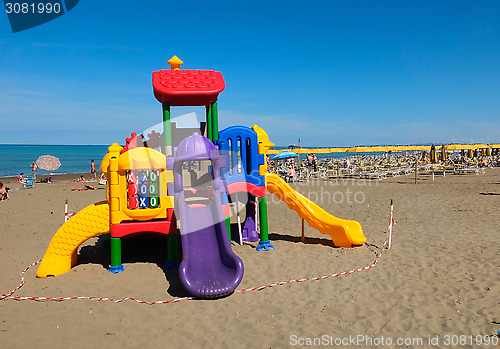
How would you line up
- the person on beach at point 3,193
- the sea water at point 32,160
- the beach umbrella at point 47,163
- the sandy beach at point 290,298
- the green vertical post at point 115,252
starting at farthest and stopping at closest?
the sea water at point 32,160
the beach umbrella at point 47,163
the person on beach at point 3,193
the green vertical post at point 115,252
the sandy beach at point 290,298

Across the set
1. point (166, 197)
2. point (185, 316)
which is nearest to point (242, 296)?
point (185, 316)

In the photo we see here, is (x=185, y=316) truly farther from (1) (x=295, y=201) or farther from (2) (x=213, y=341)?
(1) (x=295, y=201)

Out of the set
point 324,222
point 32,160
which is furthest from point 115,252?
point 32,160

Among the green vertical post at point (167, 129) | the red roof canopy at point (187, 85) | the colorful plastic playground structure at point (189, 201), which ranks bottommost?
the colorful plastic playground structure at point (189, 201)

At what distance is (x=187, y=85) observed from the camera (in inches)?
318

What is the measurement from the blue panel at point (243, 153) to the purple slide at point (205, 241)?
0.92 m

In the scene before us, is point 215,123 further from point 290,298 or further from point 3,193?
point 3,193

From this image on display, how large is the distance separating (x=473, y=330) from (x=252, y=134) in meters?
5.81

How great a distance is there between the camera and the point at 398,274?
661 cm

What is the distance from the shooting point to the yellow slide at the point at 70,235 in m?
6.82

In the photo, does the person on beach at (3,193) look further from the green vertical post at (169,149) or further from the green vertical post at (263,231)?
the green vertical post at (263,231)

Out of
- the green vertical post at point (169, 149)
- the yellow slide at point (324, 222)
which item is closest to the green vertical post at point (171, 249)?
the green vertical post at point (169, 149)

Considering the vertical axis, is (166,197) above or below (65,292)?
above

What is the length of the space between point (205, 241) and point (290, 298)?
6.67ft
